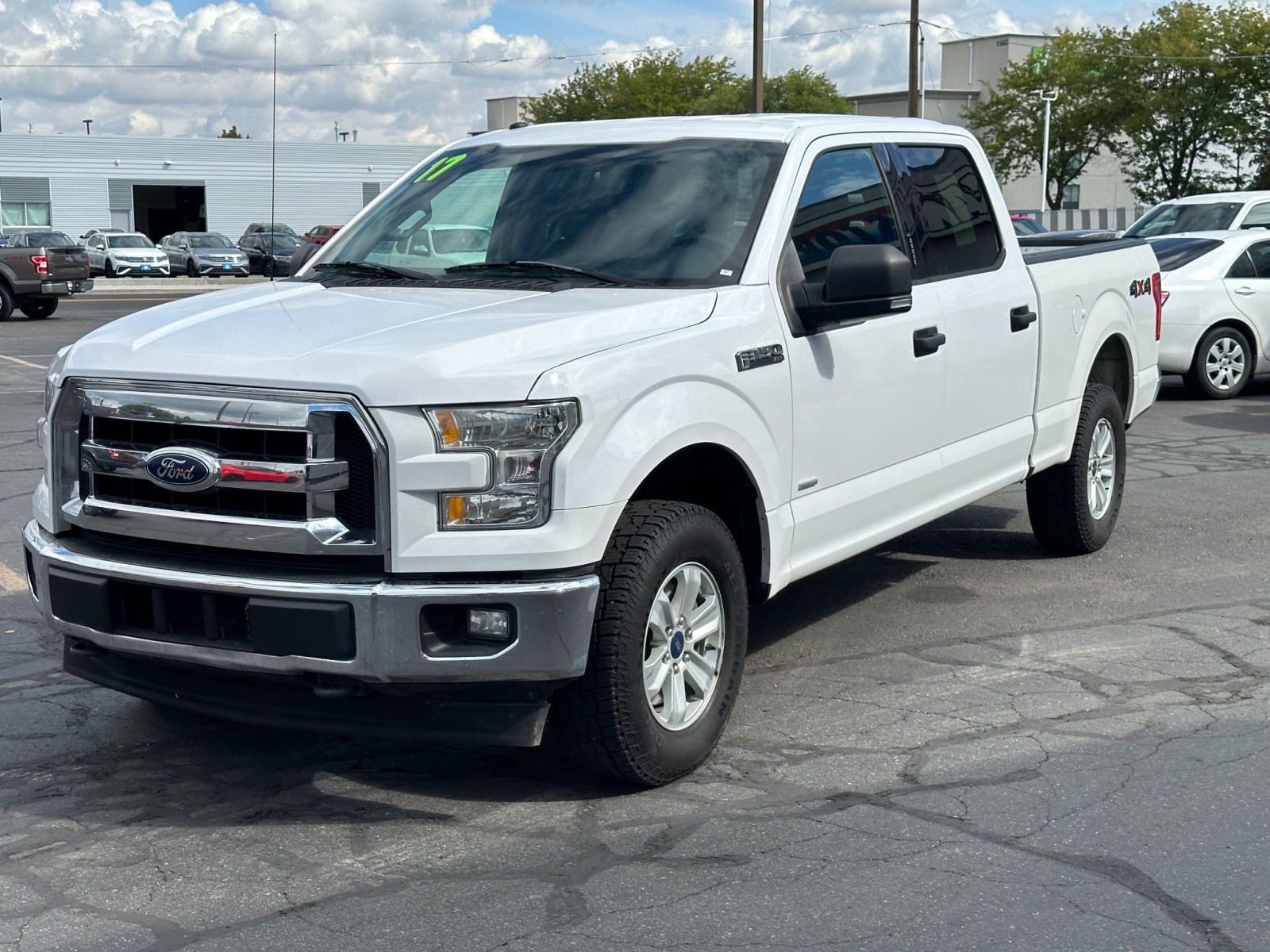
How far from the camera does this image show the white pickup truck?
384 centimetres

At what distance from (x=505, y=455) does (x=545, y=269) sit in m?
1.28

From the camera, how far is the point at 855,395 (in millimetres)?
5176

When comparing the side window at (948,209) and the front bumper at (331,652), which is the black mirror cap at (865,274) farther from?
the front bumper at (331,652)

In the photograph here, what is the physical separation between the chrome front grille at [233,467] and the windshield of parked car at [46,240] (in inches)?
919

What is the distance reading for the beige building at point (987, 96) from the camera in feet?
265

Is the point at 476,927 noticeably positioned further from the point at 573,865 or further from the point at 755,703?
the point at 755,703

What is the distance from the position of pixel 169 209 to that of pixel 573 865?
68.5 meters

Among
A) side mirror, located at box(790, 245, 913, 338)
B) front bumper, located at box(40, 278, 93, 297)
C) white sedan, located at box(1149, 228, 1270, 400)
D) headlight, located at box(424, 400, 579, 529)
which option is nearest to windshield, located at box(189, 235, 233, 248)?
front bumper, located at box(40, 278, 93, 297)

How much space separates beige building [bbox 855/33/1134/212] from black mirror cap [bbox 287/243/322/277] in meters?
72.8

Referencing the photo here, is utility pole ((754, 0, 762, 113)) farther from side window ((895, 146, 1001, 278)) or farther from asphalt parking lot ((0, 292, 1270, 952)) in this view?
asphalt parking lot ((0, 292, 1270, 952))

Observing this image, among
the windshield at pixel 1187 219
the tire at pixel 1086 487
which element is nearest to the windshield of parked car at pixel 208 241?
the windshield at pixel 1187 219

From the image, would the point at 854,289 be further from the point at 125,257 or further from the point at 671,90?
the point at 671,90

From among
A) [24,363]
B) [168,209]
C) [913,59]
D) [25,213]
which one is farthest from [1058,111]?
[24,363]

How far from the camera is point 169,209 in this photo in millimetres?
67812
